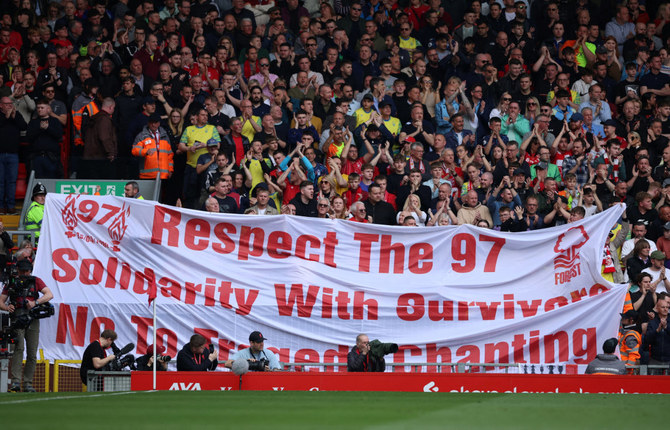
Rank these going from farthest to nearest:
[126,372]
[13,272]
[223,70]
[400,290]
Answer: [223,70] → [400,290] → [13,272] → [126,372]

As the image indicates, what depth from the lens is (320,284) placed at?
17953mm

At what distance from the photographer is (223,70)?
22.3 metres

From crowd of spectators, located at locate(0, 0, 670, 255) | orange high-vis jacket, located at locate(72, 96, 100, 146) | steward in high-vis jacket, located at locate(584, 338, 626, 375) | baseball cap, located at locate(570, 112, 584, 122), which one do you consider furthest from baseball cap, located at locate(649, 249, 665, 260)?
orange high-vis jacket, located at locate(72, 96, 100, 146)

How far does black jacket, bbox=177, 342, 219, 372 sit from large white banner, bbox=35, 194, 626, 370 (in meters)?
1.20

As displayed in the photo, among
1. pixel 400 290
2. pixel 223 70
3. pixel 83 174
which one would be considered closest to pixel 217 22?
pixel 223 70

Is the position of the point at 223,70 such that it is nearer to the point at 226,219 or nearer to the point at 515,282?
the point at 226,219

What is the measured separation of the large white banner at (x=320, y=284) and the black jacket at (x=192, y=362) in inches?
47.2

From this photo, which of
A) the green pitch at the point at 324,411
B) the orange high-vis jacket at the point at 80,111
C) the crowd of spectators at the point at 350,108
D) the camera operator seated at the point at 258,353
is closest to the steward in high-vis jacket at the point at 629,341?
the crowd of spectators at the point at 350,108

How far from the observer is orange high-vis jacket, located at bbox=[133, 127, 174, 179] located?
20.2m

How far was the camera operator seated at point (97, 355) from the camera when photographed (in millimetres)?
15758

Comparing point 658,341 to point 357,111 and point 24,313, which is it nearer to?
point 357,111

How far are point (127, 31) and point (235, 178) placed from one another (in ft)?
16.6

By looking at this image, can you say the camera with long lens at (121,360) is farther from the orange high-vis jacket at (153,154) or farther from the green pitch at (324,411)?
the orange high-vis jacket at (153,154)

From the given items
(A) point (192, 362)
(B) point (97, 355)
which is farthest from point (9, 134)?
(A) point (192, 362)
